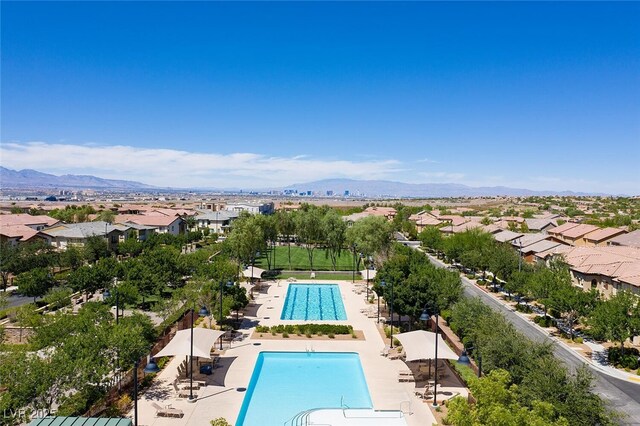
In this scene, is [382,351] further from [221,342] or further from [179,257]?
[179,257]

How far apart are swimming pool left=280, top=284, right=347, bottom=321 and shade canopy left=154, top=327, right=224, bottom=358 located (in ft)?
44.5

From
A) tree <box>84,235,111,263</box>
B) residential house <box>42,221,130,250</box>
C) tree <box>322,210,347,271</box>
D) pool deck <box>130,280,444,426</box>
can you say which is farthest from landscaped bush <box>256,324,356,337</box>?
residential house <box>42,221,130,250</box>

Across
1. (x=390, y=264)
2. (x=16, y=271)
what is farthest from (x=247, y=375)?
(x=16, y=271)

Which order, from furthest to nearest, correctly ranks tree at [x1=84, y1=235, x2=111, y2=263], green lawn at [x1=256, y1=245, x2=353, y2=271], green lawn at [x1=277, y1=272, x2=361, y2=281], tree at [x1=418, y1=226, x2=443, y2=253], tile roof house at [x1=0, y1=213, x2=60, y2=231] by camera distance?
tile roof house at [x1=0, y1=213, x2=60, y2=231]
tree at [x1=418, y1=226, x2=443, y2=253]
green lawn at [x1=256, y1=245, x2=353, y2=271]
green lawn at [x1=277, y1=272, x2=361, y2=281]
tree at [x1=84, y1=235, x2=111, y2=263]

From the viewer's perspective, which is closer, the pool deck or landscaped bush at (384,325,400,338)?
the pool deck

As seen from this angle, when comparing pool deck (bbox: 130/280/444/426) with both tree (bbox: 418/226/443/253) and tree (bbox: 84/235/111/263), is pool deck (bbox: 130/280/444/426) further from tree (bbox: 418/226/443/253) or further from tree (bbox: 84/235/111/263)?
tree (bbox: 418/226/443/253)

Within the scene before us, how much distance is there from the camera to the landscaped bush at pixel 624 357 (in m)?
29.1

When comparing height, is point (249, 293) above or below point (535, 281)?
below

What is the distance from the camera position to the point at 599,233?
65.7 meters

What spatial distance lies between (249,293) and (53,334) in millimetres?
27331

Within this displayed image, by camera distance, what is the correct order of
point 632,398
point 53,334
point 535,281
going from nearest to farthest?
point 53,334 < point 632,398 < point 535,281

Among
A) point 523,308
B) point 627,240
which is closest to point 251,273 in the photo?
point 523,308

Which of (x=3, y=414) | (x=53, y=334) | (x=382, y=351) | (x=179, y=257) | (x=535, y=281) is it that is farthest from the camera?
(x=179, y=257)

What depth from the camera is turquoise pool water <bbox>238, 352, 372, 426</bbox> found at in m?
23.4
